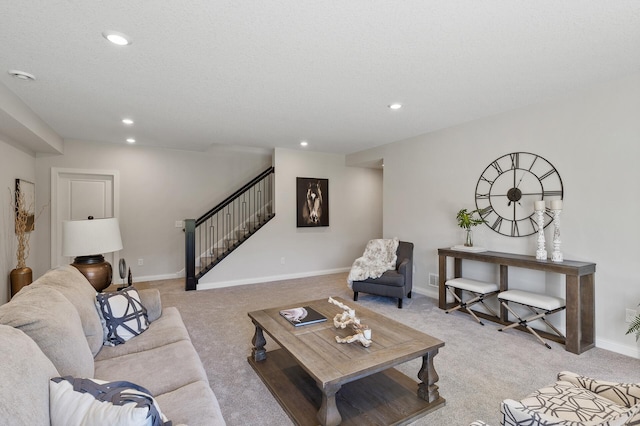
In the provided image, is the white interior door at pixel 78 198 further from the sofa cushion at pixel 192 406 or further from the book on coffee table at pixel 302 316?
the sofa cushion at pixel 192 406

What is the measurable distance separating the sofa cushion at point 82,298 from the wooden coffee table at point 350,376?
1.09 m

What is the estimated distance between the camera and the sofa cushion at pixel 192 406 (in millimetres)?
1282

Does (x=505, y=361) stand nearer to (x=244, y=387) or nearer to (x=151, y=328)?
(x=244, y=387)

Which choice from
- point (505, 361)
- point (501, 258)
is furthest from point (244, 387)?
point (501, 258)

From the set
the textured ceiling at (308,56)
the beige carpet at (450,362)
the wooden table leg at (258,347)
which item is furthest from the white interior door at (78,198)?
the wooden table leg at (258,347)

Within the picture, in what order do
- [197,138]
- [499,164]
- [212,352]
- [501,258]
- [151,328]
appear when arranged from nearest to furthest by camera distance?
1. [151,328]
2. [212,352]
3. [501,258]
4. [499,164]
5. [197,138]

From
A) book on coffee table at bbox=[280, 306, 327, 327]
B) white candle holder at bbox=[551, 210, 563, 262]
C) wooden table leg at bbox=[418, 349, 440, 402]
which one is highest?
white candle holder at bbox=[551, 210, 563, 262]

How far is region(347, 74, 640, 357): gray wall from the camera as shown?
2.85m

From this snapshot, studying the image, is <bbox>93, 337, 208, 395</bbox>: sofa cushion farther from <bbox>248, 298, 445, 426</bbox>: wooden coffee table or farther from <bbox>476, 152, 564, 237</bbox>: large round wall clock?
<bbox>476, 152, 564, 237</bbox>: large round wall clock

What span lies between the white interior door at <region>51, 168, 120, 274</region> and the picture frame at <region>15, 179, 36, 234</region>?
259mm

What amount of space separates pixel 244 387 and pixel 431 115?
3607 millimetres

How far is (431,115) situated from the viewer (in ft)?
12.8

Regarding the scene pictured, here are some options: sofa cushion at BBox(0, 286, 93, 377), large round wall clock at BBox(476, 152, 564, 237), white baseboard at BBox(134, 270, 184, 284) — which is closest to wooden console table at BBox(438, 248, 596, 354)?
large round wall clock at BBox(476, 152, 564, 237)

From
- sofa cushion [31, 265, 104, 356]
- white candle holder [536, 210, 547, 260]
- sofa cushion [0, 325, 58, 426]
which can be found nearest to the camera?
sofa cushion [0, 325, 58, 426]
